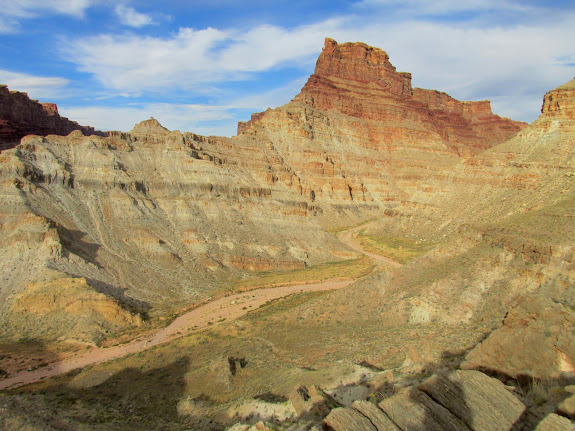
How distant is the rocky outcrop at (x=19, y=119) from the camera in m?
88.4

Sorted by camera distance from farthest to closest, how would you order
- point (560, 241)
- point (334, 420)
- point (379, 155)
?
point (379, 155), point (560, 241), point (334, 420)

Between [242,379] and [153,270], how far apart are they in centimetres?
2921

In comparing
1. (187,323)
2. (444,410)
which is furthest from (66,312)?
(444,410)

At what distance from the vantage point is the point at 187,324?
36062mm

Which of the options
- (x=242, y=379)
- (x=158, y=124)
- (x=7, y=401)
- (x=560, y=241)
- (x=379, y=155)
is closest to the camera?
(x=7, y=401)

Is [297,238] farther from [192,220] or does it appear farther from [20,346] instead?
[20,346]

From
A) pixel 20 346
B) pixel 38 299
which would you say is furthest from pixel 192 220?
pixel 20 346

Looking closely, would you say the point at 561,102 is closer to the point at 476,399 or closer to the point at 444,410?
the point at 476,399

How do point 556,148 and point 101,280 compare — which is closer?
point 101,280

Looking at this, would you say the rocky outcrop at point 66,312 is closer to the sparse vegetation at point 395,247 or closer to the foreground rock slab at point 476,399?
A: the foreground rock slab at point 476,399

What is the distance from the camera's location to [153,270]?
154 feet

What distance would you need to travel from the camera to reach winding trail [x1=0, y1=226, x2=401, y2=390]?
1064 inches

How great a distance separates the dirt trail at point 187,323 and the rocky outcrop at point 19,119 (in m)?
70.3

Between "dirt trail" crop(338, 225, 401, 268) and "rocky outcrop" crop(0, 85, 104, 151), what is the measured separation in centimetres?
7266
